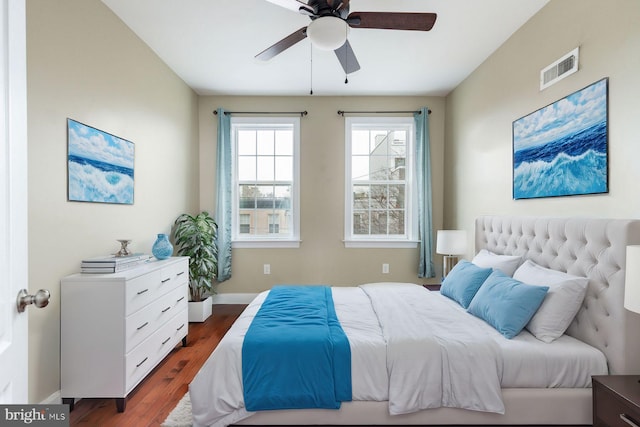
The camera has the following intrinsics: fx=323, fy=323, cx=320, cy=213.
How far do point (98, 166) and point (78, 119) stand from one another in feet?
1.19

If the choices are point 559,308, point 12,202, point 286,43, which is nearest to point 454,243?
point 559,308

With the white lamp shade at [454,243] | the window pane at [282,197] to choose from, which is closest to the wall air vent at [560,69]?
the white lamp shade at [454,243]

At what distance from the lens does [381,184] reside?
178 inches

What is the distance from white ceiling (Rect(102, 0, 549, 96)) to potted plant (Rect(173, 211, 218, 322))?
1.74 m

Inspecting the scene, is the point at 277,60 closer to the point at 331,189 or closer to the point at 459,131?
the point at 331,189

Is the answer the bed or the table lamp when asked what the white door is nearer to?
the bed

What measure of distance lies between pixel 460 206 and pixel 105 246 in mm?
3725

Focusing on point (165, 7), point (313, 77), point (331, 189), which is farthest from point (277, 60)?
point (331, 189)

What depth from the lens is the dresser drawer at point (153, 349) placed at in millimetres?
2199

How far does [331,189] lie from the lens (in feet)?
14.5

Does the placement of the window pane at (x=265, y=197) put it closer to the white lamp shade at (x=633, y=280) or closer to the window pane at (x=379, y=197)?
the window pane at (x=379, y=197)

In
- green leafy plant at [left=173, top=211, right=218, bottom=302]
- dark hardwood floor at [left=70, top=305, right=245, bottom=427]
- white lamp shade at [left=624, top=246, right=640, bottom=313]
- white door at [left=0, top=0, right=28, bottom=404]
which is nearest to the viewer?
white door at [left=0, top=0, right=28, bottom=404]

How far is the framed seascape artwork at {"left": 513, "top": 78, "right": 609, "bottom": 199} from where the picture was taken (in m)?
2.00

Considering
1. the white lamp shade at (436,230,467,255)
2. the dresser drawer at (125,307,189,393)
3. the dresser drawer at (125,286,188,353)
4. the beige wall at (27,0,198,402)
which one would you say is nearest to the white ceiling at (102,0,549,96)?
the beige wall at (27,0,198,402)
